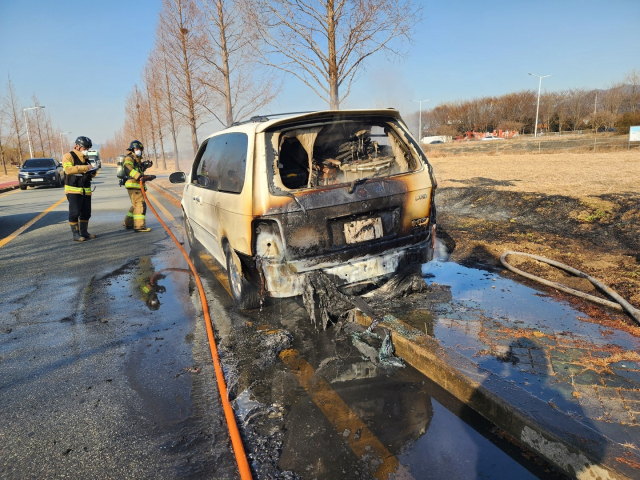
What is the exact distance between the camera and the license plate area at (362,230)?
11.9ft

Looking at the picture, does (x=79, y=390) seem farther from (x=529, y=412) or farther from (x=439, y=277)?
(x=439, y=277)

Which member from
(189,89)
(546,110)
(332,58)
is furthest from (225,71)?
(546,110)

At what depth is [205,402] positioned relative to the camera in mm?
2803

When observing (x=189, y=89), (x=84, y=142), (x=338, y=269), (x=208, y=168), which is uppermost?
(x=189, y=89)

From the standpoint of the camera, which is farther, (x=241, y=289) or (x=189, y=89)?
(x=189, y=89)

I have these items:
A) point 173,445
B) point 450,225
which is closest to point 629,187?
point 450,225

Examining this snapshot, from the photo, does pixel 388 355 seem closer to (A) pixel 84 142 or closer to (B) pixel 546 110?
(A) pixel 84 142

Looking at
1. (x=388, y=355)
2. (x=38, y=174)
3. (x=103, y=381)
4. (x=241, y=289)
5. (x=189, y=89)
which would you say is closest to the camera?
(x=103, y=381)

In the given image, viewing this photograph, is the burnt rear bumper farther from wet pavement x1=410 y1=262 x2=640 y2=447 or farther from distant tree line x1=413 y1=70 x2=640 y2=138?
distant tree line x1=413 y1=70 x2=640 y2=138

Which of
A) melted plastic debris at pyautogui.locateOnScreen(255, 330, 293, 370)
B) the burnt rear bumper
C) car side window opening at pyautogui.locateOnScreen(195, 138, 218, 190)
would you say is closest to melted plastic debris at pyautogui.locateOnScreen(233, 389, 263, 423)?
melted plastic debris at pyautogui.locateOnScreen(255, 330, 293, 370)

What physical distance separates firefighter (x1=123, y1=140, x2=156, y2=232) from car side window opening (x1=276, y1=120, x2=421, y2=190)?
5.65m

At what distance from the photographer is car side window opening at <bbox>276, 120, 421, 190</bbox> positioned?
158 inches

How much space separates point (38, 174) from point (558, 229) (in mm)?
25176

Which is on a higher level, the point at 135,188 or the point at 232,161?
the point at 232,161
